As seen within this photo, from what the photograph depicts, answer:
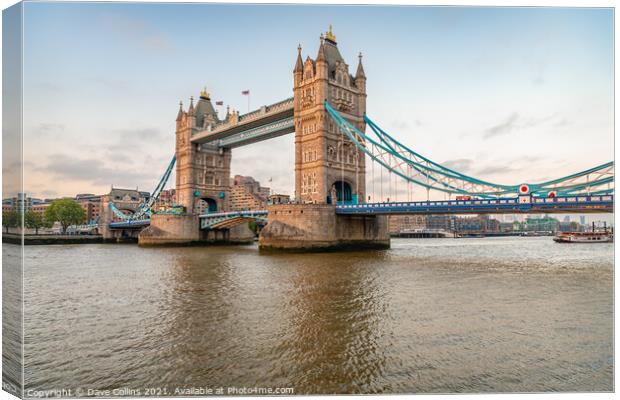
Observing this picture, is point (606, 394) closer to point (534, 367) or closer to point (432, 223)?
point (534, 367)

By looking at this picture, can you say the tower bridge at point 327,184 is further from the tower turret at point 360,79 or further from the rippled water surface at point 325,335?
the rippled water surface at point 325,335

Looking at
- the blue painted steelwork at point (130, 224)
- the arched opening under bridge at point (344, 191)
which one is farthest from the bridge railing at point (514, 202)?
the blue painted steelwork at point (130, 224)

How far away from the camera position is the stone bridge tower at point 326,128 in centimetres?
3700

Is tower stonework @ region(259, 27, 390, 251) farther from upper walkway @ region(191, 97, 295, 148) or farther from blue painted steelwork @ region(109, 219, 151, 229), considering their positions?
blue painted steelwork @ region(109, 219, 151, 229)

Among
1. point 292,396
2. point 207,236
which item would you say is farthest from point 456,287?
point 207,236

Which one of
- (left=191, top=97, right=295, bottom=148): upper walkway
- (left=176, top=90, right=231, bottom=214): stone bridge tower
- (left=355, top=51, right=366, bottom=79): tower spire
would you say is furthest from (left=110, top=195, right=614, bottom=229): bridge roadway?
(left=176, top=90, right=231, bottom=214): stone bridge tower

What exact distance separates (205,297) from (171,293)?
63.8 inches

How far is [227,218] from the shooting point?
1788 inches

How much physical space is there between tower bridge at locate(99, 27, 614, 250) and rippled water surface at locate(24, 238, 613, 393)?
10803 mm

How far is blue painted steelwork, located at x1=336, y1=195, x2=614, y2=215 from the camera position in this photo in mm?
22172

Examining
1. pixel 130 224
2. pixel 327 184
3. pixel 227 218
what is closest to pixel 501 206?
pixel 327 184

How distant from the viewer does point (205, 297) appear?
12648 mm

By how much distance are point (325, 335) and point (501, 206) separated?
69.6 feet

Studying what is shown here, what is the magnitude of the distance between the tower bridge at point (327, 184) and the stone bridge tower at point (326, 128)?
0.09 m
